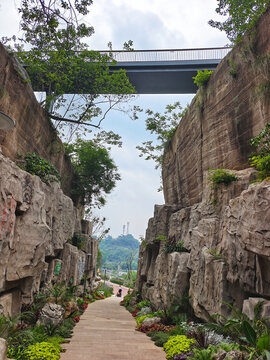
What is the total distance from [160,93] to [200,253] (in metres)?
14.2

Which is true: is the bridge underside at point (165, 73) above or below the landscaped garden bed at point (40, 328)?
above

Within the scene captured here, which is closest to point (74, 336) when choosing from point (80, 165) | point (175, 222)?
point (175, 222)

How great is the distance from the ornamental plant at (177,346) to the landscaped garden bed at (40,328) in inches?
94.4

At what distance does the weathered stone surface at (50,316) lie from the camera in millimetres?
7691

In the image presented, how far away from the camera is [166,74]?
18.0 m

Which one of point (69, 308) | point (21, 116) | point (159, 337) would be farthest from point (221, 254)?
point (21, 116)

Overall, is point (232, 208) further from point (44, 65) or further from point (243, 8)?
point (44, 65)

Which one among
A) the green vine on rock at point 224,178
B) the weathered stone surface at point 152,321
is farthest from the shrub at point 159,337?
the green vine on rock at point 224,178

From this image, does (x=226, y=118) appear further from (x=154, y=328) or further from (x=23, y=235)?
(x=23, y=235)

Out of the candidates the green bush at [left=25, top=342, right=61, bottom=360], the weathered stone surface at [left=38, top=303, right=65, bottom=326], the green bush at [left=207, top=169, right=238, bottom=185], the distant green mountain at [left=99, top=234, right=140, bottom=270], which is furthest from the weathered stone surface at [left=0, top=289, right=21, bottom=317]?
the distant green mountain at [left=99, top=234, right=140, bottom=270]

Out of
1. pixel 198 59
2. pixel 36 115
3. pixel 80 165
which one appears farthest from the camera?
pixel 80 165

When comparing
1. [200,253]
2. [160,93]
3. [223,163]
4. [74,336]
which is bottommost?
[74,336]

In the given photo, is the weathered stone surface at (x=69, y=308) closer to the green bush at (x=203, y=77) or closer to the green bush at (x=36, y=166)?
the green bush at (x=36, y=166)

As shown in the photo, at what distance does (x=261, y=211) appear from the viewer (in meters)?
5.59
